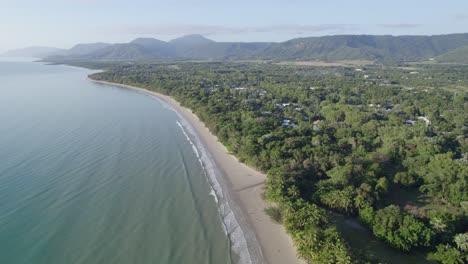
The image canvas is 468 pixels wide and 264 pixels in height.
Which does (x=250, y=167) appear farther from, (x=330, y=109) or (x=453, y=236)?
(x=330, y=109)

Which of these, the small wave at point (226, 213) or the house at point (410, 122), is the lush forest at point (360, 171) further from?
the small wave at point (226, 213)

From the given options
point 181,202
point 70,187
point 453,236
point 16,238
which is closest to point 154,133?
point 70,187

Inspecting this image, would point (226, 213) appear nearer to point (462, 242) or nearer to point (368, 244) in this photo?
point (368, 244)

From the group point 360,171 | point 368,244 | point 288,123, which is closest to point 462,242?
point 368,244

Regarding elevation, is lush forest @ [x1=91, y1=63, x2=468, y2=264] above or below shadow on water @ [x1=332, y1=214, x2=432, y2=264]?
above

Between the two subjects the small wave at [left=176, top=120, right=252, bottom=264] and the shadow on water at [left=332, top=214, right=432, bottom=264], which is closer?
the shadow on water at [left=332, top=214, right=432, bottom=264]

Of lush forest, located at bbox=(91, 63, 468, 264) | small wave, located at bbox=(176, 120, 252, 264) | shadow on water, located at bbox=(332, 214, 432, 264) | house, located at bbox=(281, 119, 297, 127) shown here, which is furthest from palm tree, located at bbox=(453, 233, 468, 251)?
house, located at bbox=(281, 119, 297, 127)

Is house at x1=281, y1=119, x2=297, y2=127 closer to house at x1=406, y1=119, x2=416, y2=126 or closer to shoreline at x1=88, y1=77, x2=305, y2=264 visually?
shoreline at x1=88, y1=77, x2=305, y2=264
